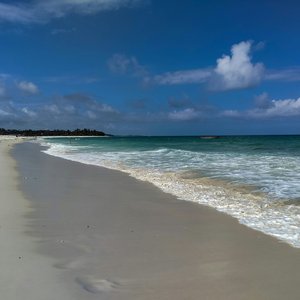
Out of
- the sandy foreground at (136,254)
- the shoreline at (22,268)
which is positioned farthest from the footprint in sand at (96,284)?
the shoreline at (22,268)

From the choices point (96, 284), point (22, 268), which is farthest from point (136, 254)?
point (22, 268)

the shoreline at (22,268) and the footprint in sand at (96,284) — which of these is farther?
the footprint in sand at (96,284)

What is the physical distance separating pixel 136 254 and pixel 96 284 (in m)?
1.31

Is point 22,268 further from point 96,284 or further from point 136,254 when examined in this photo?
point 136,254

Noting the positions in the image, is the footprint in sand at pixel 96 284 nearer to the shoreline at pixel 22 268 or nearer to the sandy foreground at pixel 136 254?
the sandy foreground at pixel 136 254

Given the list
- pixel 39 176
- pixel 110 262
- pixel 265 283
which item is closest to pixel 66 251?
pixel 110 262

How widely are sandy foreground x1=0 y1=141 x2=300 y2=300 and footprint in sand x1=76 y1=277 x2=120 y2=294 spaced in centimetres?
1

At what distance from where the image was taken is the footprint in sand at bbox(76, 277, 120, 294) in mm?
4679

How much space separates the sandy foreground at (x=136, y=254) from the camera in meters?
4.67

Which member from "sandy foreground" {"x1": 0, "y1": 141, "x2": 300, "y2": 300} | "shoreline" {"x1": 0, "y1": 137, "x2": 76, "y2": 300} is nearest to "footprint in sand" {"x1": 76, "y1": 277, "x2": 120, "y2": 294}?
"sandy foreground" {"x1": 0, "y1": 141, "x2": 300, "y2": 300}

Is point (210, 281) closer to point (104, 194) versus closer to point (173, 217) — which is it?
point (173, 217)

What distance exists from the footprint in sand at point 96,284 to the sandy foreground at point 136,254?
0.04 feet

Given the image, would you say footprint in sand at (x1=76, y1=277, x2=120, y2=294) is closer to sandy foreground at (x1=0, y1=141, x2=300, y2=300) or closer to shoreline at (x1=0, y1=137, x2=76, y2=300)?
sandy foreground at (x1=0, y1=141, x2=300, y2=300)

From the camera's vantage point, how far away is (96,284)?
191 inches
